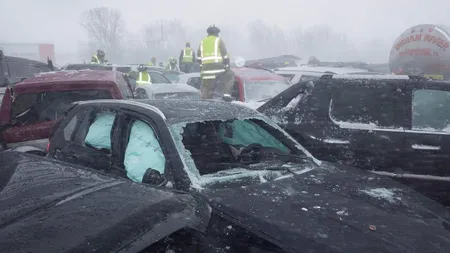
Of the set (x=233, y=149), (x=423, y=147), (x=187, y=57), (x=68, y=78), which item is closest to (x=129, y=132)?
(x=233, y=149)

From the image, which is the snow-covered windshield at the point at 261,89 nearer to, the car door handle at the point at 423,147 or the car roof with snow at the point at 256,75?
the car roof with snow at the point at 256,75

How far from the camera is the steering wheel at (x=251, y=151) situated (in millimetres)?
3347

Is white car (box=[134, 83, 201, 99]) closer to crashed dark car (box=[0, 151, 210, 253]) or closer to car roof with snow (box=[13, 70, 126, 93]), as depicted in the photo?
car roof with snow (box=[13, 70, 126, 93])

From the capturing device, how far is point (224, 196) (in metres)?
2.48

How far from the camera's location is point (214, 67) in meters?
8.04

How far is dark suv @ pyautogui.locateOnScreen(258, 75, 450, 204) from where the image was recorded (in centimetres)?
405

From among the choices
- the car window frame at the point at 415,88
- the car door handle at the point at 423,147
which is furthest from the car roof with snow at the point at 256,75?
the car door handle at the point at 423,147

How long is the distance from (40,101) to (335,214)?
433 cm

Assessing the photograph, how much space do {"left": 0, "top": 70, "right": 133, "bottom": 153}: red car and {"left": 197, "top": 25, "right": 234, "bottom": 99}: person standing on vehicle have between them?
3.10 meters

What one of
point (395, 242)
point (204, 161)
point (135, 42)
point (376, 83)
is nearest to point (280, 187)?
point (204, 161)

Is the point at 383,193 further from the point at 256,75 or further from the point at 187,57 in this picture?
the point at 187,57

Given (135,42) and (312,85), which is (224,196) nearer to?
(312,85)

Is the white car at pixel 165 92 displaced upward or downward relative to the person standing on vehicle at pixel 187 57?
downward

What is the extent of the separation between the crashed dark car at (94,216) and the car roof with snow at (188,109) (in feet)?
2.36
